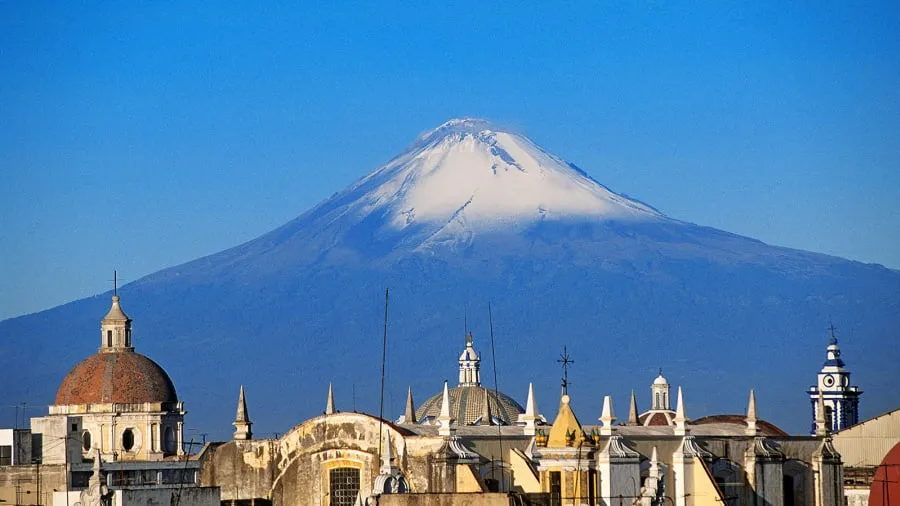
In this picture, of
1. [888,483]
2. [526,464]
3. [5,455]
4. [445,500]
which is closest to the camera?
[888,483]

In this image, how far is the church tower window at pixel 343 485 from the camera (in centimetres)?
7262

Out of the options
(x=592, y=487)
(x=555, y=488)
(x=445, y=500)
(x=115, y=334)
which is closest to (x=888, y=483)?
(x=445, y=500)

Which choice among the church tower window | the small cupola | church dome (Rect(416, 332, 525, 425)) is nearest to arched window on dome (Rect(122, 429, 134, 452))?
the small cupola

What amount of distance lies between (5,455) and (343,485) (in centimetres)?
2195

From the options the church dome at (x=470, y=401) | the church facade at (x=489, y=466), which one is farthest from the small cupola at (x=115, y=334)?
the church facade at (x=489, y=466)

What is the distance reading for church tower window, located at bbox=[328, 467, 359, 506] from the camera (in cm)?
7262

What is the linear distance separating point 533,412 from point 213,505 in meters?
13.9

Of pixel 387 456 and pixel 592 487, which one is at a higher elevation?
pixel 387 456

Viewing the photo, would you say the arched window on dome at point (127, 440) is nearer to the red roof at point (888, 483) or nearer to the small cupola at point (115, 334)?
the small cupola at point (115, 334)

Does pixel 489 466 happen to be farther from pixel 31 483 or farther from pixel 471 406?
pixel 471 406

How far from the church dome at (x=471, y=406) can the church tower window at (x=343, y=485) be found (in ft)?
134

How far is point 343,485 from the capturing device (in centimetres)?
7294

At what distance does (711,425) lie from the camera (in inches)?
3447

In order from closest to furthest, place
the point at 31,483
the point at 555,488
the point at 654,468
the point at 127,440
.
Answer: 1. the point at 654,468
2. the point at 555,488
3. the point at 31,483
4. the point at 127,440
